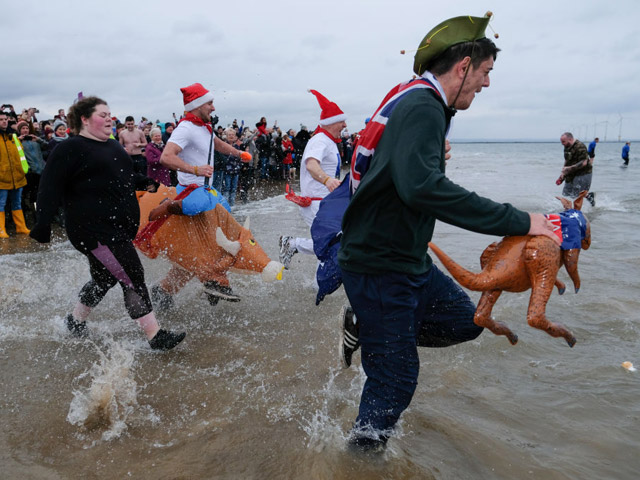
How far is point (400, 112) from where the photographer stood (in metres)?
2.02

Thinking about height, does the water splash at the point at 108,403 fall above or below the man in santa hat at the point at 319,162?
below

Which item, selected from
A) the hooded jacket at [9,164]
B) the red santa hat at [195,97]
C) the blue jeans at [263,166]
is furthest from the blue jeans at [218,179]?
the red santa hat at [195,97]

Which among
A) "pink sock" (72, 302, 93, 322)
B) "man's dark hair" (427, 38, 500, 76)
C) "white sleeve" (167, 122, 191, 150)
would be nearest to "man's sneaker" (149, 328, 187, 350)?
"pink sock" (72, 302, 93, 322)

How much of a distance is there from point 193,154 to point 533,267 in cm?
348

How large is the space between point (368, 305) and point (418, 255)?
1.03ft

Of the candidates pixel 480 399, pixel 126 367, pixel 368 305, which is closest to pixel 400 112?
pixel 368 305

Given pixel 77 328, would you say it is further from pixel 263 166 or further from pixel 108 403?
pixel 263 166

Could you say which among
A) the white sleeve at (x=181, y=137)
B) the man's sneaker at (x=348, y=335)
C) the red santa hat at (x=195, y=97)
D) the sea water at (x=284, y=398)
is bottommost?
the sea water at (x=284, y=398)

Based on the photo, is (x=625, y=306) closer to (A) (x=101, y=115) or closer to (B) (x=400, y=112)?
(B) (x=400, y=112)

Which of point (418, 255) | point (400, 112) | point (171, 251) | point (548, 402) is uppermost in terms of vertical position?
point (400, 112)

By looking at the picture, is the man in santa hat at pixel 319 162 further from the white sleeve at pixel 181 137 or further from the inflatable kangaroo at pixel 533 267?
the inflatable kangaroo at pixel 533 267

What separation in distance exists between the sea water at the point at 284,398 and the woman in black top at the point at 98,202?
45 centimetres

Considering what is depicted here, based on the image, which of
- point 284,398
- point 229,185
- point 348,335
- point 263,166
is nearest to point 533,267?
point 348,335

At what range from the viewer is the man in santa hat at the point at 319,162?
5.25 meters
